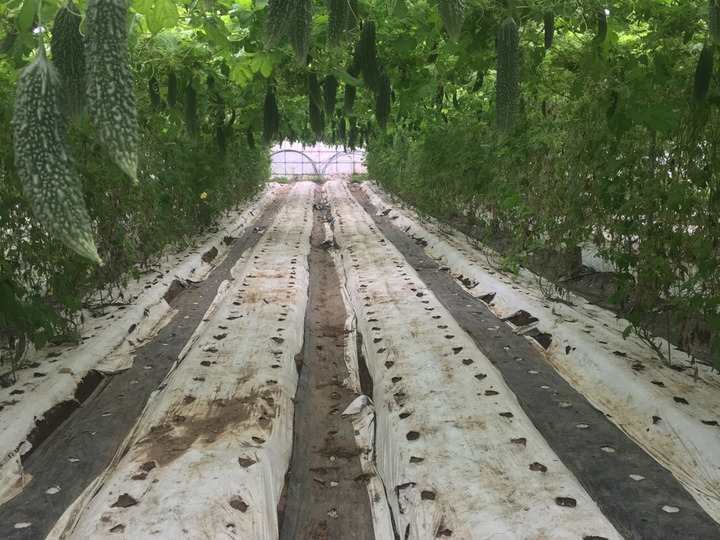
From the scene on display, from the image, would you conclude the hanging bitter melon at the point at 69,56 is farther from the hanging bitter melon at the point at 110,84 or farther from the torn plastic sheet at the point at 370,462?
the torn plastic sheet at the point at 370,462

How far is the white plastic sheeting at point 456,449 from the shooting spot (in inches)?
90.6

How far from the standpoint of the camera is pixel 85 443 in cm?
323

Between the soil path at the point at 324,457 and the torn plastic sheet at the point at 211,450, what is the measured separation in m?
0.10

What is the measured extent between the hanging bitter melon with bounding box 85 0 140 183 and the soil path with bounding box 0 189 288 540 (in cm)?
207

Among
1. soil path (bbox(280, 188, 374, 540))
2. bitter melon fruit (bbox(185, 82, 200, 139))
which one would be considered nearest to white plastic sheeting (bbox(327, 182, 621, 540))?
soil path (bbox(280, 188, 374, 540))

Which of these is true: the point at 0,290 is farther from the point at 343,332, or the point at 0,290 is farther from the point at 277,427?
the point at 343,332

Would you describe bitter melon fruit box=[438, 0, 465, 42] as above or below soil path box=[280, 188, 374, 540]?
above

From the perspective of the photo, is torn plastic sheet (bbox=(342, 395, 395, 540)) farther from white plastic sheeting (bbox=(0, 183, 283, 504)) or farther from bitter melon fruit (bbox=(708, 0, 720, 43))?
bitter melon fruit (bbox=(708, 0, 720, 43))

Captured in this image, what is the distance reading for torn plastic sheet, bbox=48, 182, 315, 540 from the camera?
2.28m

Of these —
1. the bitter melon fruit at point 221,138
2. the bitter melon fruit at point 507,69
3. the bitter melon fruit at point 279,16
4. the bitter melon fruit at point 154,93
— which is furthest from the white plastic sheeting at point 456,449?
the bitter melon fruit at point 221,138

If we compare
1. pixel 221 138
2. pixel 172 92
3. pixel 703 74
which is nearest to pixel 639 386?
pixel 703 74

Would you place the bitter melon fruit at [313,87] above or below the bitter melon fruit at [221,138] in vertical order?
above

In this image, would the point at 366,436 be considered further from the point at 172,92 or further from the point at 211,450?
the point at 172,92

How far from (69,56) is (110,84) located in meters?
0.24
